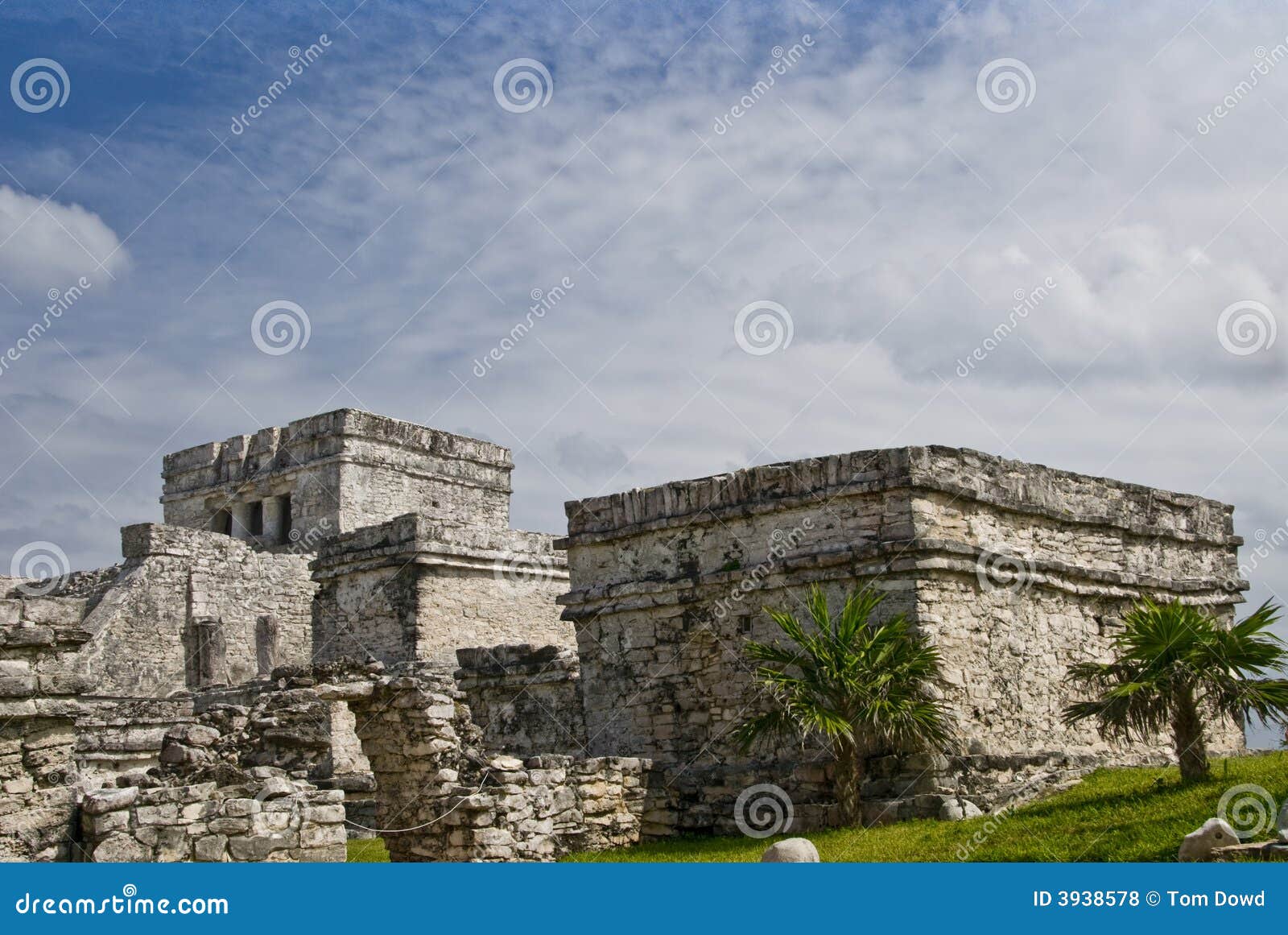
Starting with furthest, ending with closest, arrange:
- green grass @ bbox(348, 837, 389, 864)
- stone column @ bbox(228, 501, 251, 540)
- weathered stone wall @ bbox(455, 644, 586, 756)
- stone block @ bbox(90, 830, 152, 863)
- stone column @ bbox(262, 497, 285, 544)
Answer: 1. stone column @ bbox(228, 501, 251, 540)
2. stone column @ bbox(262, 497, 285, 544)
3. weathered stone wall @ bbox(455, 644, 586, 756)
4. green grass @ bbox(348, 837, 389, 864)
5. stone block @ bbox(90, 830, 152, 863)

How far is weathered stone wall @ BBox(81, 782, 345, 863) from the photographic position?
8.62 metres

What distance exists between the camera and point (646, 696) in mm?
13633

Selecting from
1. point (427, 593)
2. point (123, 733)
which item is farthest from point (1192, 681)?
point (427, 593)

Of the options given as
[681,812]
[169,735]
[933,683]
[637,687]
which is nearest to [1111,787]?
[933,683]

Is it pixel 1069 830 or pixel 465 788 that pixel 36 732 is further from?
pixel 1069 830

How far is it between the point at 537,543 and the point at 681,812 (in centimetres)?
993

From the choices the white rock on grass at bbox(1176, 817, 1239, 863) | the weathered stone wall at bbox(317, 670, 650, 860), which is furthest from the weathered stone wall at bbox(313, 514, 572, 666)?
the white rock on grass at bbox(1176, 817, 1239, 863)

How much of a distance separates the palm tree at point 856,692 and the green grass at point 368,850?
318cm

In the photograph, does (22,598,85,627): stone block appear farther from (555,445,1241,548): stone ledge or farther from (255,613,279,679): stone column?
(255,613,279,679): stone column

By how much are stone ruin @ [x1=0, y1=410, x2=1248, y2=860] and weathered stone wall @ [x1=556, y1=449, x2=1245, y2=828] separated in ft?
0.09

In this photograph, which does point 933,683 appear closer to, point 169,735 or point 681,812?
point 681,812

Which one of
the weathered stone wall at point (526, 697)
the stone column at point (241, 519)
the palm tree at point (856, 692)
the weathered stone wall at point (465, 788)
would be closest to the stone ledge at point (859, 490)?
the palm tree at point (856, 692)

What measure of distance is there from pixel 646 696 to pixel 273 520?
13.1m

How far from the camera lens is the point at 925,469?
12391mm
